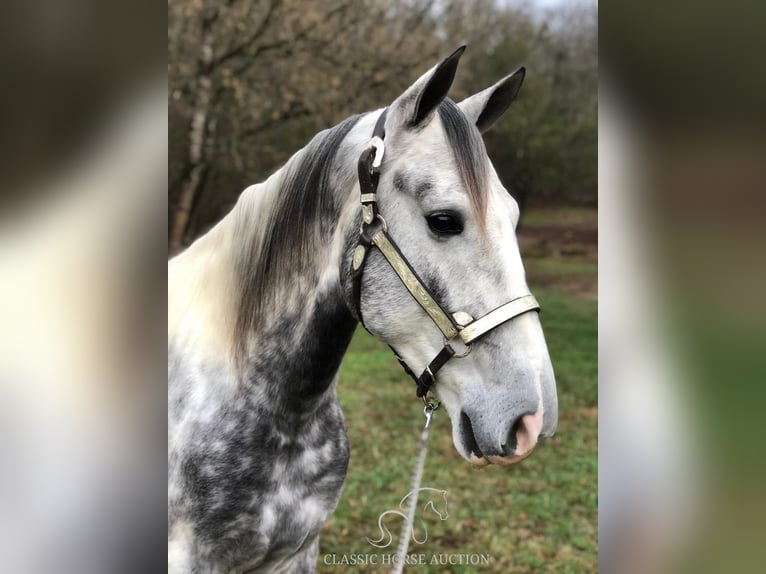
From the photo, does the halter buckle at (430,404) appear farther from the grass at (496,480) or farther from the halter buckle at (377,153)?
the grass at (496,480)

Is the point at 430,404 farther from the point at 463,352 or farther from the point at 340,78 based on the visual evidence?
the point at 340,78

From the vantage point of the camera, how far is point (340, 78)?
282 centimetres

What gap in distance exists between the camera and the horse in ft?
4.15

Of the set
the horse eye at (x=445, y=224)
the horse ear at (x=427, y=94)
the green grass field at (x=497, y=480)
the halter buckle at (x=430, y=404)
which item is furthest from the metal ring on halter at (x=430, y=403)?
the green grass field at (x=497, y=480)

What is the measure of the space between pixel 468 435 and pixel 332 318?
1.46 ft

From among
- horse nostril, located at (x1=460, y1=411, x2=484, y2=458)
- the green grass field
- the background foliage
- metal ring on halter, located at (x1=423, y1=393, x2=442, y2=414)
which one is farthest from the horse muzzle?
the background foliage

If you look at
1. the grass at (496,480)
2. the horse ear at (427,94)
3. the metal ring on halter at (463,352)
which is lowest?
the grass at (496,480)

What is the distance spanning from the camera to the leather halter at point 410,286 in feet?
4.08

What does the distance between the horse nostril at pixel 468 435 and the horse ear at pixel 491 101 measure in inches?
30.2

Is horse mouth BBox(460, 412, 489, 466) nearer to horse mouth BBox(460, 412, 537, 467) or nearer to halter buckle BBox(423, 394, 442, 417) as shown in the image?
horse mouth BBox(460, 412, 537, 467)
